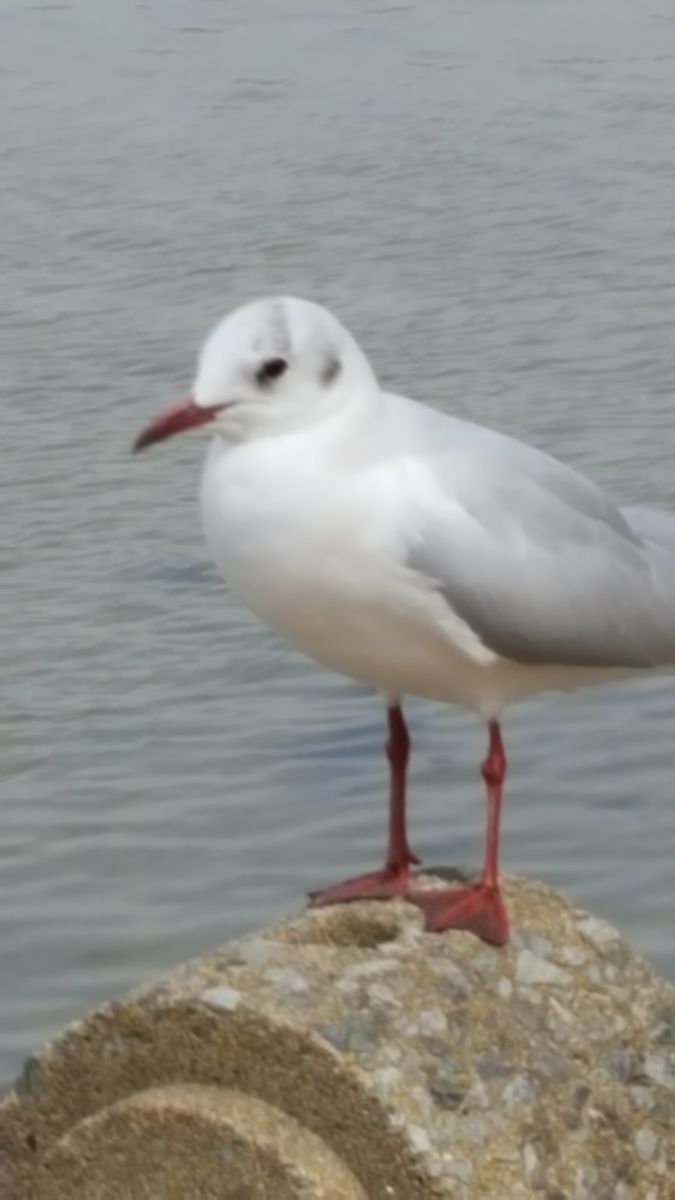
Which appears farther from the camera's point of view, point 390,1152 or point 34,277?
point 34,277

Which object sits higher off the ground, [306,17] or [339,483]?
[339,483]

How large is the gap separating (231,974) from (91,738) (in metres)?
3.70

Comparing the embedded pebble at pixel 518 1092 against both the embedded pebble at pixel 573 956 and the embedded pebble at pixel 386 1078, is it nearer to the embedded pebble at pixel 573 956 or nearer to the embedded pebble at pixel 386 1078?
the embedded pebble at pixel 386 1078

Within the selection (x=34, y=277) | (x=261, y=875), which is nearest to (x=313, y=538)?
(x=261, y=875)

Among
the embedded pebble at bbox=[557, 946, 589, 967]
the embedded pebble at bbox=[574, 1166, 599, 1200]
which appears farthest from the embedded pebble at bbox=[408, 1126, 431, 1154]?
the embedded pebble at bbox=[557, 946, 589, 967]

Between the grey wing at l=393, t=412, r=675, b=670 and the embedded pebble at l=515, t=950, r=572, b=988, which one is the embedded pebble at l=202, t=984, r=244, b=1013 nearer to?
the embedded pebble at l=515, t=950, r=572, b=988

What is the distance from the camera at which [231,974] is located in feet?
16.2

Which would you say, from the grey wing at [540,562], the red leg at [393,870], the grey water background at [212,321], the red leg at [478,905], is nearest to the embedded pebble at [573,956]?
the red leg at [478,905]

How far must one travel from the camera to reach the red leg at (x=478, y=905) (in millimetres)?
5273

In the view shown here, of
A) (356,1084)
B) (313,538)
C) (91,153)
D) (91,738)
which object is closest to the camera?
(356,1084)

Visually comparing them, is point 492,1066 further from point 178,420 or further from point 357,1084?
point 178,420

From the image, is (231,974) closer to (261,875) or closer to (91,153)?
(261,875)

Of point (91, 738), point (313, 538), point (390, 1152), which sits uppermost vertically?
point (313, 538)

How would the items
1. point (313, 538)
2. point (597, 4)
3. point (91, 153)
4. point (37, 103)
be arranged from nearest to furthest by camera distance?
point (313, 538)
point (91, 153)
point (37, 103)
point (597, 4)
